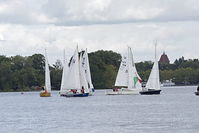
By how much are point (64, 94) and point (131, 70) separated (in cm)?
1096

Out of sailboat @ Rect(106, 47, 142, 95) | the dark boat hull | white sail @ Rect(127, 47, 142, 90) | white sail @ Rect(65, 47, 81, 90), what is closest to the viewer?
white sail @ Rect(65, 47, 81, 90)

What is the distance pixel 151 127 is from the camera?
61.2m

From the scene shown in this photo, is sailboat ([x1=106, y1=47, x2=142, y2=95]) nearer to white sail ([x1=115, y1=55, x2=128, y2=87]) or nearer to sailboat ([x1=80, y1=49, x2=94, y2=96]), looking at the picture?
white sail ([x1=115, y1=55, x2=128, y2=87])

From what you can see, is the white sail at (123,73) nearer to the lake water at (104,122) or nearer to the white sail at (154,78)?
the white sail at (154,78)

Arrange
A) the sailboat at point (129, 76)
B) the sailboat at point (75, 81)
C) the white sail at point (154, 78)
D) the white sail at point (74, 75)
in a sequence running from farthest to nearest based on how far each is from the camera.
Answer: the sailboat at point (129, 76), the white sail at point (154, 78), the sailboat at point (75, 81), the white sail at point (74, 75)

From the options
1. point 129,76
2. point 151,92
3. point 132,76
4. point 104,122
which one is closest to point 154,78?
point 151,92

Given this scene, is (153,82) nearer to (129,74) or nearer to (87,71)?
(129,74)

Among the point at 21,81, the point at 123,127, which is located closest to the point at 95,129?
the point at 123,127

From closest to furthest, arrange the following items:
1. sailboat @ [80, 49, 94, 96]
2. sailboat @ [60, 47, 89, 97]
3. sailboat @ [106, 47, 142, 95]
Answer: sailboat @ [60, 47, 89, 97] → sailboat @ [106, 47, 142, 95] → sailboat @ [80, 49, 94, 96]

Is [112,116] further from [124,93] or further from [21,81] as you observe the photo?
[21,81]

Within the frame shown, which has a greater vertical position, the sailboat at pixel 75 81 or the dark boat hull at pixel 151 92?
the sailboat at pixel 75 81

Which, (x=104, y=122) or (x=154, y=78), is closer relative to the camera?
(x=104, y=122)

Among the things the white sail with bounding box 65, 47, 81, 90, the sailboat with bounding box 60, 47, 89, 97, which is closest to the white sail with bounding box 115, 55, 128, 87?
the sailboat with bounding box 60, 47, 89, 97

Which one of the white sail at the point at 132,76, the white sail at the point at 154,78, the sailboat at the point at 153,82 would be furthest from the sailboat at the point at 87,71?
the white sail at the point at 154,78
